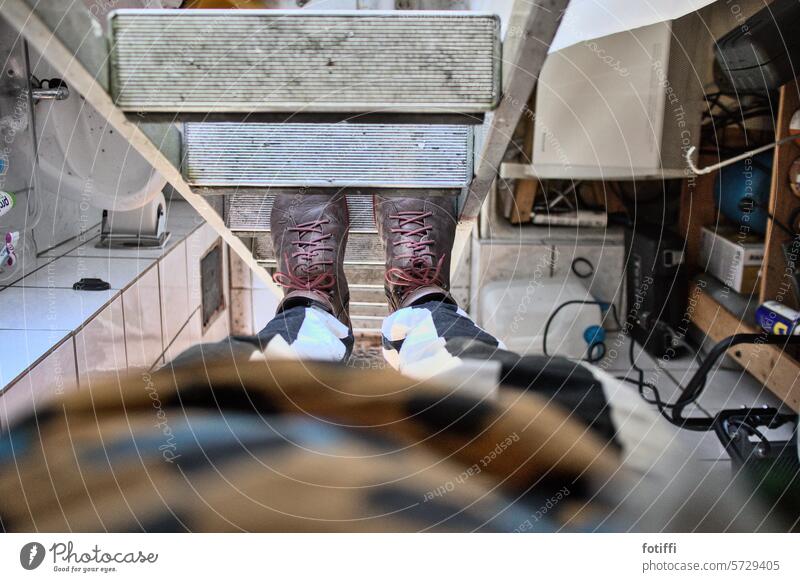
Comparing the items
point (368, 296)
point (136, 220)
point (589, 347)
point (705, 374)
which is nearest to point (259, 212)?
point (136, 220)

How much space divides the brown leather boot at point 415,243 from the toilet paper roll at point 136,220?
1.42 ft

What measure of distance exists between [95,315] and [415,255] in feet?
1.28

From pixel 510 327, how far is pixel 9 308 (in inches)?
34.5

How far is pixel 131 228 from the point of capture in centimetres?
102

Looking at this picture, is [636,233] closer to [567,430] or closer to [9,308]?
[567,430]

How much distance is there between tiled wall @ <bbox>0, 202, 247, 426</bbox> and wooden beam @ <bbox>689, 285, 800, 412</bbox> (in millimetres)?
899

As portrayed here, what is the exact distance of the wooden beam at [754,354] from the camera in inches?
40.1

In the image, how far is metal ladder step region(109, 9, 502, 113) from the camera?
432 mm

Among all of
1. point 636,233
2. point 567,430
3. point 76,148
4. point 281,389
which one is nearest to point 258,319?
point 76,148

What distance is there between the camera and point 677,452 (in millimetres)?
913

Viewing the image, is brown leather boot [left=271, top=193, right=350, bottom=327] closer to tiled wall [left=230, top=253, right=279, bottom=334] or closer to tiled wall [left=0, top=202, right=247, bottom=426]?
tiled wall [left=0, top=202, right=247, bottom=426]

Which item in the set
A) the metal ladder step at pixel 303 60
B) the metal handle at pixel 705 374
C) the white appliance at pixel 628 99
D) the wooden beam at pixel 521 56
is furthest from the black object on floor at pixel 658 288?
the metal ladder step at pixel 303 60

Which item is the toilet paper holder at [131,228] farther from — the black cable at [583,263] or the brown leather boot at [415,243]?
the black cable at [583,263]

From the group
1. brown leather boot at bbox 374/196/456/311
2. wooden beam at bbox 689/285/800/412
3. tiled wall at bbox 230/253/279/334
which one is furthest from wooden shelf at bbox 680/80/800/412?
tiled wall at bbox 230/253/279/334
